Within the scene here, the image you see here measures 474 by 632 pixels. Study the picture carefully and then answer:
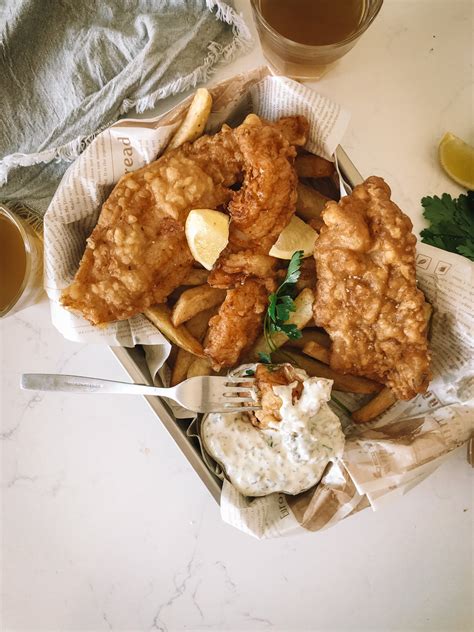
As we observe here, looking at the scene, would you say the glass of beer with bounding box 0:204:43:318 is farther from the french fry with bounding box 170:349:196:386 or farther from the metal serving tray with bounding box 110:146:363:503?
the french fry with bounding box 170:349:196:386

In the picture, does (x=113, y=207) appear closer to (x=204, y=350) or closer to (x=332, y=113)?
(x=204, y=350)

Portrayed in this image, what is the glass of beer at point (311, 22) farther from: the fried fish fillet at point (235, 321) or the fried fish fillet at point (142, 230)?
the fried fish fillet at point (235, 321)

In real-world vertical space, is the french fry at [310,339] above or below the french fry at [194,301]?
above

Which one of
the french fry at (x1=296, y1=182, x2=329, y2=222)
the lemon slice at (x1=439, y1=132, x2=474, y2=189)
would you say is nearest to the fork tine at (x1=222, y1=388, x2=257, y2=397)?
the french fry at (x1=296, y1=182, x2=329, y2=222)

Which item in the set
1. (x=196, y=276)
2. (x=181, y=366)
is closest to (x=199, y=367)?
(x=181, y=366)

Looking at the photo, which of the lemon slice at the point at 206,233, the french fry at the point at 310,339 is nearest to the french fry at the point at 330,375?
the french fry at the point at 310,339

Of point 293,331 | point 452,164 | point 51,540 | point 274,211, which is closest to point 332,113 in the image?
point 274,211
